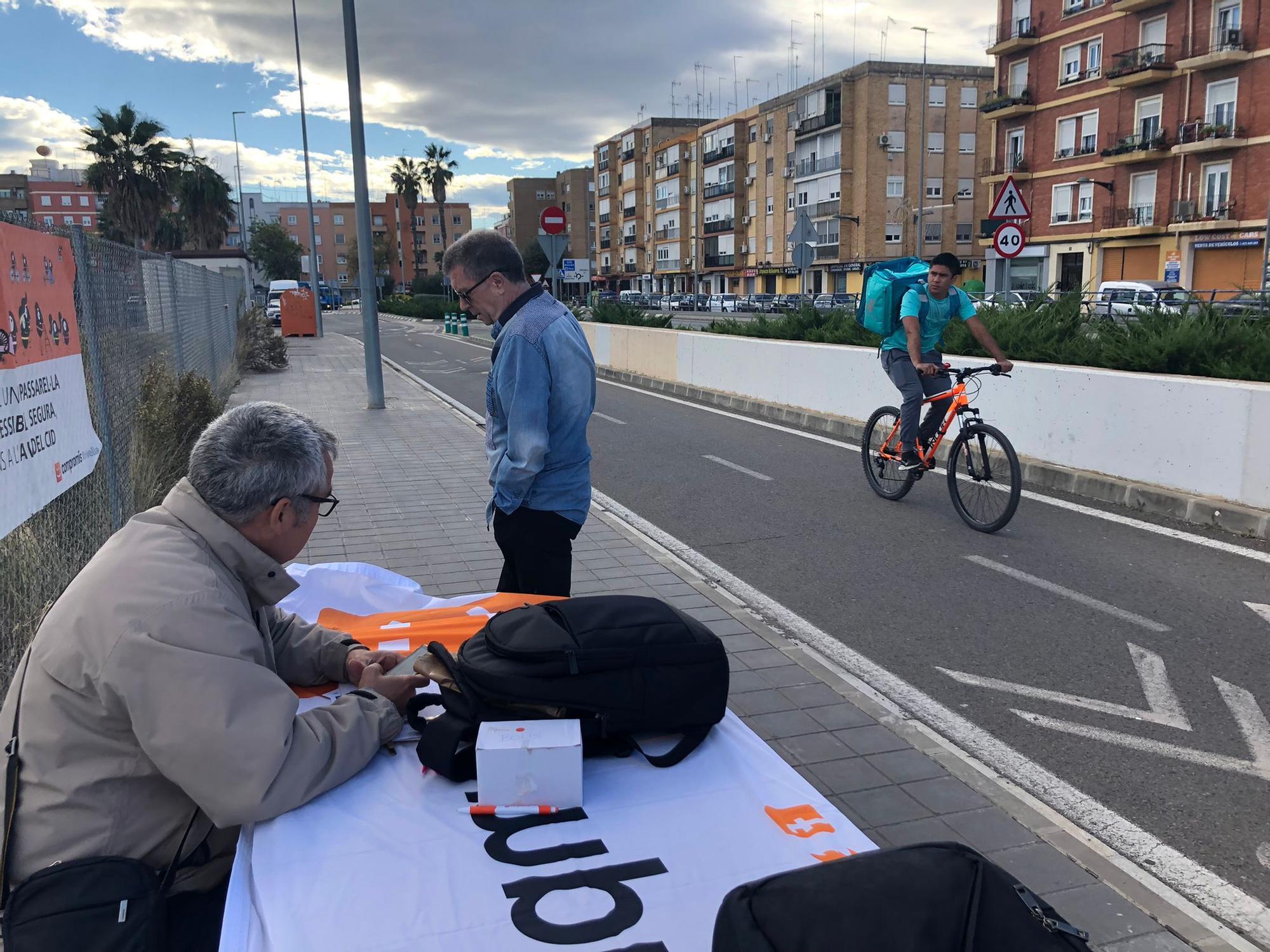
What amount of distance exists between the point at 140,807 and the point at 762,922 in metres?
1.38

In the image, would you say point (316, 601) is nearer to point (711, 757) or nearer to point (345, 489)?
point (711, 757)

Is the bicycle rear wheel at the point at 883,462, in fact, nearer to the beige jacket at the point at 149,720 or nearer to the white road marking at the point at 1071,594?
the white road marking at the point at 1071,594

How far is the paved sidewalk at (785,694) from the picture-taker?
9.83 feet

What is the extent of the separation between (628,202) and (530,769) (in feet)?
361

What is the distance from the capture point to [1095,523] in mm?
7789

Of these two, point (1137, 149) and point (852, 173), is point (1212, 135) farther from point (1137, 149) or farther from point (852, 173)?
point (852, 173)

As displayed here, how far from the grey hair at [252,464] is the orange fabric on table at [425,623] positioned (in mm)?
1060

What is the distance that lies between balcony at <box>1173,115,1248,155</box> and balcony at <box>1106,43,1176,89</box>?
2.69 meters

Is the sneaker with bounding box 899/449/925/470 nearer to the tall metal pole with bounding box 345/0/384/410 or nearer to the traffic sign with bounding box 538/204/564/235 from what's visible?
the tall metal pole with bounding box 345/0/384/410

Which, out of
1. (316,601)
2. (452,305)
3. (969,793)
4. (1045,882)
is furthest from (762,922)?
(452,305)

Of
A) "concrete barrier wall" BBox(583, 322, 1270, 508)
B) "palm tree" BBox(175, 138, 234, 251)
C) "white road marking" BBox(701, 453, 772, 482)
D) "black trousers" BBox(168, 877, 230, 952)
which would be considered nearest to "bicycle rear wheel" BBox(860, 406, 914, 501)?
"white road marking" BBox(701, 453, 772, 482)

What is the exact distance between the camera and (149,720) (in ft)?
6.51

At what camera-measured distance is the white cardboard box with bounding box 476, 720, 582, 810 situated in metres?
2.22

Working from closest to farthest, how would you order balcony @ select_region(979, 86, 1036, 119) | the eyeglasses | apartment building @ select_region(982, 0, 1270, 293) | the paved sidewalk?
the eyeglasses < the paved sidewalk < apartment building @ select_region(982, 0, 1270, 293) < balcony @ select_region(979, 86, 1036, 119)
